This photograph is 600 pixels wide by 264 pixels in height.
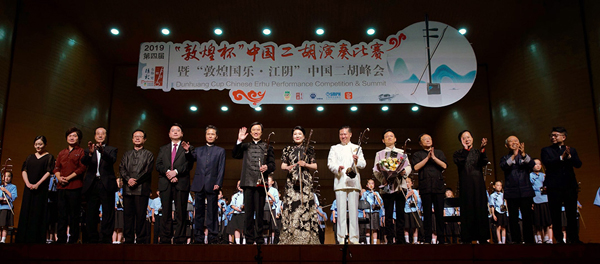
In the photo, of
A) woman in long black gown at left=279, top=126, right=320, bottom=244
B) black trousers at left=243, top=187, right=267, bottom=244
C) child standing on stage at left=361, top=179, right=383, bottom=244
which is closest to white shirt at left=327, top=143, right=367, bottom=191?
woman in long black gown at left=279, top=126, right=320, bottom=244

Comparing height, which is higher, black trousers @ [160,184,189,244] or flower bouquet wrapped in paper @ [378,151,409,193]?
flower bouquet wrapped in paper @ [378,151,409,193]

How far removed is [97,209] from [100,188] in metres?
0.27

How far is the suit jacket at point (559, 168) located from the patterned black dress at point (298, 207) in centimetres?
280

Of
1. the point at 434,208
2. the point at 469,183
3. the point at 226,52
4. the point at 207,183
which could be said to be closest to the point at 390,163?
the point at 434,208

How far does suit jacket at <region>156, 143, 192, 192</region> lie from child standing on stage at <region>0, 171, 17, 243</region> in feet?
12.0

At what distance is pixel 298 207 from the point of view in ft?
16.1

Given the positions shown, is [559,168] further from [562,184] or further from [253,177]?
[253,177]

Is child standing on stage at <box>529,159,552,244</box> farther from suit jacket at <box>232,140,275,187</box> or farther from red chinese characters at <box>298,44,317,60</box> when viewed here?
suit jacket at <box>232,140,275,187</box>

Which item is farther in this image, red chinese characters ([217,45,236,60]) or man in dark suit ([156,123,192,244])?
red chinese characters ([217,45,236,60])

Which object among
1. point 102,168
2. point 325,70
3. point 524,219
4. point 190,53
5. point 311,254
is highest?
point 190,53

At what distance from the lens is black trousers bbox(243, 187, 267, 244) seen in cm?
491

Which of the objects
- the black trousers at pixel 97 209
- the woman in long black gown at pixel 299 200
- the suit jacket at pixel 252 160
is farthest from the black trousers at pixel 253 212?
the black trousers at pixel 97 209

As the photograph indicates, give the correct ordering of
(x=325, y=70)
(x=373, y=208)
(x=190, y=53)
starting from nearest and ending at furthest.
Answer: (x=325, y=70)
(x=190, y=53)
(x=373, y=208)

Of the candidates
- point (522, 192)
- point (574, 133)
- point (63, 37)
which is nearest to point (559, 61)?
point (574, 133)
